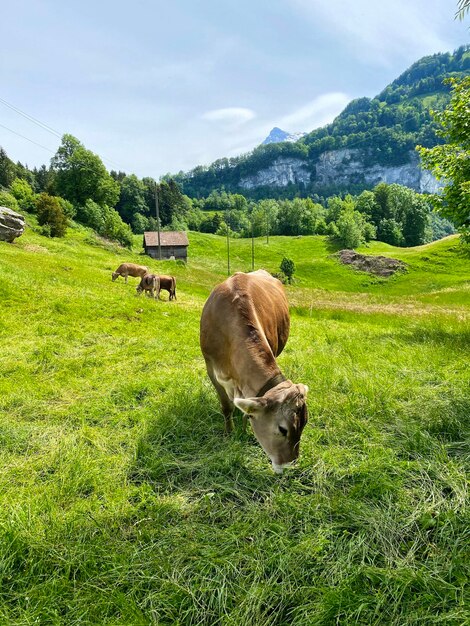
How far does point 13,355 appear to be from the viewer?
845 centimetres

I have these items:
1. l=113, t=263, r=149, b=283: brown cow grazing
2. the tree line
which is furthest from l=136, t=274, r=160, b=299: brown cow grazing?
the tree line

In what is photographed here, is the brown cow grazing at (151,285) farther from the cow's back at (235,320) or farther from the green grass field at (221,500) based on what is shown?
the cow's back at (235,320)

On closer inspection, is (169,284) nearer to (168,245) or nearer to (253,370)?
(253,370)

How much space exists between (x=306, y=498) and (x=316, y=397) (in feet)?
8.48

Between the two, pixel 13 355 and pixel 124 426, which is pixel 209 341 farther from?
pixel 13 355

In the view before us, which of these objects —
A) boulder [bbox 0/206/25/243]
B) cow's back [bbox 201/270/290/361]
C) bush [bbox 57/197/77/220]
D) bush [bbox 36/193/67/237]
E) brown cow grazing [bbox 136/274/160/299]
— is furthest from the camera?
bush [bbox 57/197/77/220]

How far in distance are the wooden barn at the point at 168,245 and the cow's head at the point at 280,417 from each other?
65736mm

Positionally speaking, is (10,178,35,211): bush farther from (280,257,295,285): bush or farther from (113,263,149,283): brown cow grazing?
(280,257,295,285): bush

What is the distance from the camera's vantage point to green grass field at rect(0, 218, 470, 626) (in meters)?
2.77

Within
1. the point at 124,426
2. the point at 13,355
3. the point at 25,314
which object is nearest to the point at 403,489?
the point at 124,426

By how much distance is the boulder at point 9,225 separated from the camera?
2622 cm

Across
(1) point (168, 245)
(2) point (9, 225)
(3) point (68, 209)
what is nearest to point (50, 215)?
(2) point (9, 225)

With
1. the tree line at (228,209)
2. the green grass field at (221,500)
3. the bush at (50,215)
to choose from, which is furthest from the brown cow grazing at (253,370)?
the bush at (50,215)

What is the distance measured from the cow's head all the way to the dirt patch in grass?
60711 millimetres
